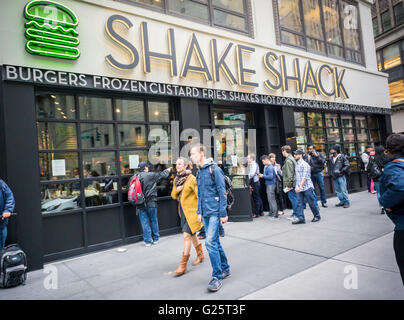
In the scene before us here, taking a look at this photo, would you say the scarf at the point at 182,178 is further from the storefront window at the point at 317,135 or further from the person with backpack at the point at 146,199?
the storefront window at the point at 317,135

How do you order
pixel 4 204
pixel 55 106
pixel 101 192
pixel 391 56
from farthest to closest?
pixel 391 56
pixel 101 192
pixel 55 106
pixel 4 204

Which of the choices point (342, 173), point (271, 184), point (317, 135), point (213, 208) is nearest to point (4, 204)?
point (213, 208)

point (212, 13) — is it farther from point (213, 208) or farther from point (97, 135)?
point (213, 208)

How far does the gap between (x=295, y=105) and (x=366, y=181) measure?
19.4 ft

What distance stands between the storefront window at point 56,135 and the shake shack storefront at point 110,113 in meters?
0.02

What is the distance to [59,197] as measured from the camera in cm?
589

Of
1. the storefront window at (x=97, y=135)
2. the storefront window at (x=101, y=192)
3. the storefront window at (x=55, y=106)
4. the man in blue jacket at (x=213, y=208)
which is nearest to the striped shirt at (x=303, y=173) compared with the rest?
the man in blue jacket at (x=213, y=208)

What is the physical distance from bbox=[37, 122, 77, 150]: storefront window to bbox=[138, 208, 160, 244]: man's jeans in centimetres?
218

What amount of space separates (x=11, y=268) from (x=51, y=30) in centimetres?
454

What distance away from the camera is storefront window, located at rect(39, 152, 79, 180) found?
18.9ft

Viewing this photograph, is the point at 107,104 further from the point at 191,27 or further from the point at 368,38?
the point at 368,38

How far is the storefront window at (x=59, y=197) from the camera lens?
224 inches

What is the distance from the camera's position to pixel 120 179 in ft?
21.8
